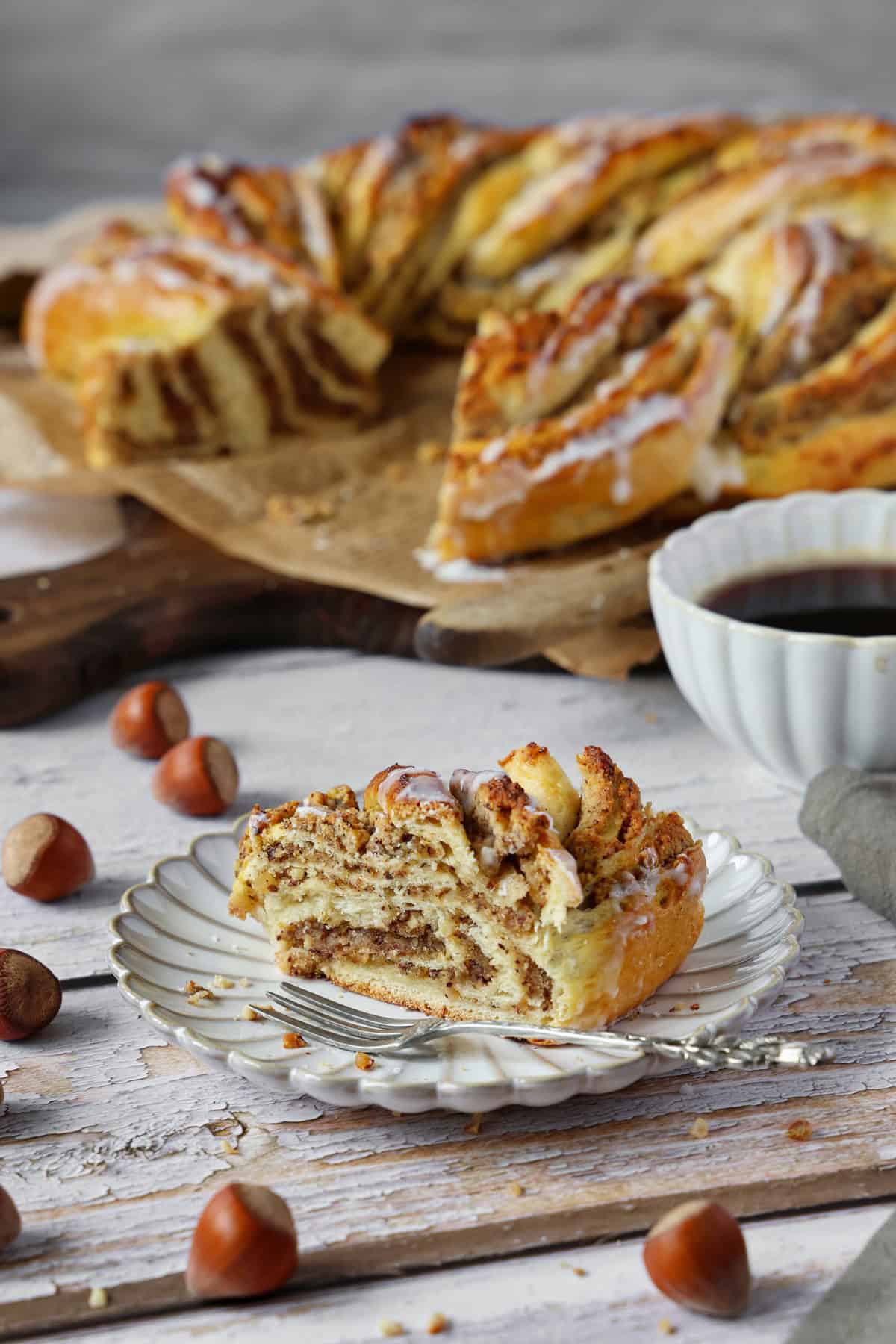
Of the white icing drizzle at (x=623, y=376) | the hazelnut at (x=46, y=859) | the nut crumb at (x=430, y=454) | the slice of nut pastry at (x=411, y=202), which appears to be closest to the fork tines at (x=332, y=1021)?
the hazelnut at (x=46, y=859)

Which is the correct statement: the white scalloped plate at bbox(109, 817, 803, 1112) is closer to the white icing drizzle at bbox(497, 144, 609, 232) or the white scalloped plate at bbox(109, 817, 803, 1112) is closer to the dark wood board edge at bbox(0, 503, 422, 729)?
the dark wood board edge at bbox(0, 503, 422, 729)

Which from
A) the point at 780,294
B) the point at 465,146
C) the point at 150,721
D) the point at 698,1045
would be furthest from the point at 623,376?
the point at 698,1045

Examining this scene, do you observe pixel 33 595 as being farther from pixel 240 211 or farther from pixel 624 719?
pixel 240 211

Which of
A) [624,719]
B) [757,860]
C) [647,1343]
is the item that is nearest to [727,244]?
[624,719]

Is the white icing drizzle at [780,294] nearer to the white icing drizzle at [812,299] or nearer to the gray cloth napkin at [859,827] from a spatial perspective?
the white icing drizzle at [812,299]

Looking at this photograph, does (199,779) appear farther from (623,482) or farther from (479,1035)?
(623,482)

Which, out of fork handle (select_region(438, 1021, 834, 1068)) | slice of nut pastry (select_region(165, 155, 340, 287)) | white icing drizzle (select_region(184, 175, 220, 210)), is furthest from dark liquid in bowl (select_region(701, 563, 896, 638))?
white icing drizzle (select_region(184, 175, 220, 210))
